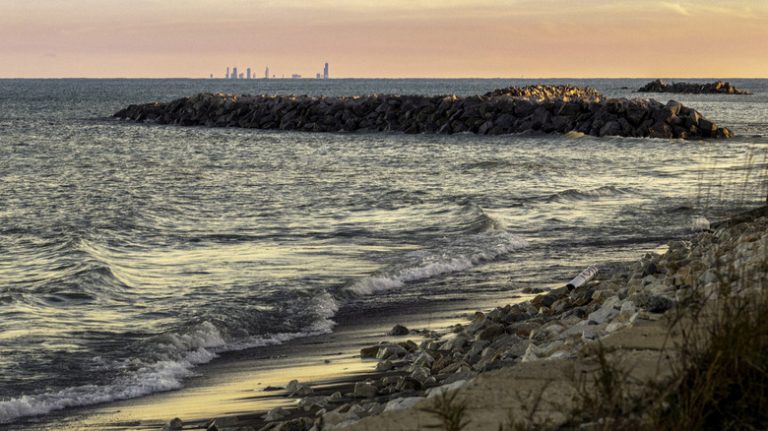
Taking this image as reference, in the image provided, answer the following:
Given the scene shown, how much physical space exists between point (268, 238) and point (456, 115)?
98.2ft

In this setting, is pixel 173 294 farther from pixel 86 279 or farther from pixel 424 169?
pixel 424 169

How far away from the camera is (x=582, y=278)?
11.1 m

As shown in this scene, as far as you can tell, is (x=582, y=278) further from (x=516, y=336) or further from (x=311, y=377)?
(x=311, y=377)

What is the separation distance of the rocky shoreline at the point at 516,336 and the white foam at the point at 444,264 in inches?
90.1

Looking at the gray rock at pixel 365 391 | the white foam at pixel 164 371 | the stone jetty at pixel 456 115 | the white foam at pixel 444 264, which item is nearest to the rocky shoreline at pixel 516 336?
the gray rock at pixel 365 391

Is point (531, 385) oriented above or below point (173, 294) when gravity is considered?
above

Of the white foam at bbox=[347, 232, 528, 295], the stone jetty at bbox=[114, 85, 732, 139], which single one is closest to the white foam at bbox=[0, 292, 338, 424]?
the white foam at bbox=[347, 232, 528, 295]

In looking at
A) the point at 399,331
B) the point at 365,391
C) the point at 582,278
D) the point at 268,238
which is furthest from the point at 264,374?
the point at 268,238

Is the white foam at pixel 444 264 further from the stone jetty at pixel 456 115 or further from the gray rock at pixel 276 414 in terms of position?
the stone jetty at pixel 456 115

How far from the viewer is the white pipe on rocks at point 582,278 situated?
10.7 metres

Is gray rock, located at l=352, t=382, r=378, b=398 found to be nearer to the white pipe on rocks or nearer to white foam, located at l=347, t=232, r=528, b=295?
the white pipe on rocks

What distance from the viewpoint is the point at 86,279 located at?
12.1 metres

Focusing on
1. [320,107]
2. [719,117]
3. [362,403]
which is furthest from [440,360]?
[719,117]

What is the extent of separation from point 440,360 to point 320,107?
140ft
